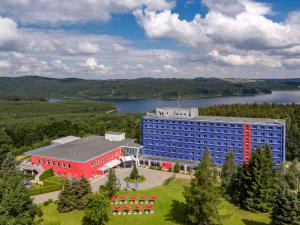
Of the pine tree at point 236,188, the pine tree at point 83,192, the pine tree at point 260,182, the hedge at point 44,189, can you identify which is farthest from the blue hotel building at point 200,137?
the pine tree at point 83,192

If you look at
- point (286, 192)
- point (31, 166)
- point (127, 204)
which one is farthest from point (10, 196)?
point (31, 166)

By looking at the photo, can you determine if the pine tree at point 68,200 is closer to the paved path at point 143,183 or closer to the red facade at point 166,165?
the paved path at point 143,183

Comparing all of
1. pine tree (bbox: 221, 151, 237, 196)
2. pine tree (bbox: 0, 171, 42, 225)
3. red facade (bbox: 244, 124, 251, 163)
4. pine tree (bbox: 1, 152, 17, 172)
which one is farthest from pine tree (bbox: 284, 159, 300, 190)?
pine tree (bbox: 1, 152, 17, 172)

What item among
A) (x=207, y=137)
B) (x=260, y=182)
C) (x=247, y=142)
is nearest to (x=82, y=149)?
(x=207, y=137)

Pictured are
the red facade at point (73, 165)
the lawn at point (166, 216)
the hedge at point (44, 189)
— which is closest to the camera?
the lawn at point (166, 216)

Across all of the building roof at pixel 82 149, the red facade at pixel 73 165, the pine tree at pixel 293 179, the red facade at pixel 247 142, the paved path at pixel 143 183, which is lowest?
the paved path at pixel 143 183

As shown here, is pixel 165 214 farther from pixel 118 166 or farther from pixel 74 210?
pixel 118 166
